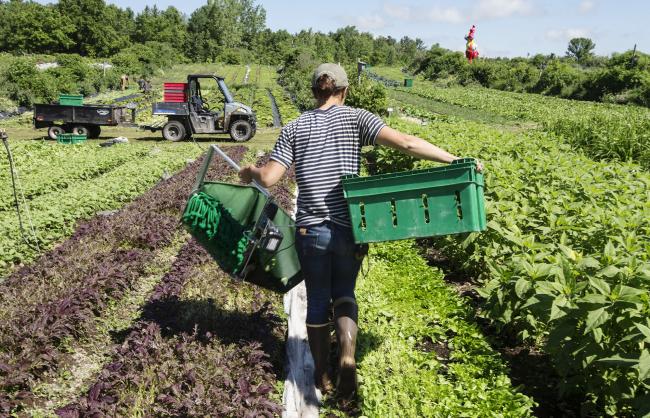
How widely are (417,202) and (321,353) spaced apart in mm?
1172

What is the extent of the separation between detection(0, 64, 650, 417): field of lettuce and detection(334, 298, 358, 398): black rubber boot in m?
0.12

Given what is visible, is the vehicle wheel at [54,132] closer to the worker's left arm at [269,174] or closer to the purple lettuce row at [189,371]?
the purple lettuce row at [189,371]

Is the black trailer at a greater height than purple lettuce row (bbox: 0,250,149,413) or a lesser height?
greater

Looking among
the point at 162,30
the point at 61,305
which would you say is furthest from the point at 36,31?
the point at 61,305

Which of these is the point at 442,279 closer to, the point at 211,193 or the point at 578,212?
the point at 578,212

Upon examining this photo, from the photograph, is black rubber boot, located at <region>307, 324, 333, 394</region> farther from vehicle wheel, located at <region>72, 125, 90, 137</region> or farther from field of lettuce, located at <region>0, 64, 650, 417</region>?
vehicle wheel, located at <region>72, 125, 90, 137</region>

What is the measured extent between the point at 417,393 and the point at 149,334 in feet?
6.22

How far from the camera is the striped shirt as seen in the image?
3146mm

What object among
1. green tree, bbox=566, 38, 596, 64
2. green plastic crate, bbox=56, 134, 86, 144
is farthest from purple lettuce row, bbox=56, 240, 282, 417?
green tree, bbox=566, 38, 596, 64

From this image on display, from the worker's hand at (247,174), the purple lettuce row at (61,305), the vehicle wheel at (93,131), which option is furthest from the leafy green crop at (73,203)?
the vehicle wheel at (93,131)

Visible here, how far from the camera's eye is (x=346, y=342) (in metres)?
3.27

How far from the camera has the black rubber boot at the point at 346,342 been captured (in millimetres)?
3271

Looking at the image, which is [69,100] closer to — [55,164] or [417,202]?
[55,164]

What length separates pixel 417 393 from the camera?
3.34m
